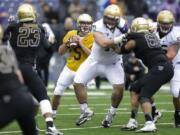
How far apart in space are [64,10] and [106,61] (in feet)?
31.9

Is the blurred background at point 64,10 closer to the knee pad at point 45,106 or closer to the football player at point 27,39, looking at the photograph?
the football player at point 27,39

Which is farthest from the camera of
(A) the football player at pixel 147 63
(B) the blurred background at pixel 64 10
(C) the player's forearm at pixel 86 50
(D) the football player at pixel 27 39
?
(B) the blurred background at pixel 64 10

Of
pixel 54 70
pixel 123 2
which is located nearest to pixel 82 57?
pixel 54 70

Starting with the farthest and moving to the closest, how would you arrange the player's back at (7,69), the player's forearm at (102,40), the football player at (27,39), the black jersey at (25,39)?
the player's forearm at (102,40), the black jersey at (25,39), the football player at (27,39), the player's back at (7,69)

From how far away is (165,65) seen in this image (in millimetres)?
9406

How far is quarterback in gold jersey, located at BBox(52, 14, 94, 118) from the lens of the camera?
10497 mm

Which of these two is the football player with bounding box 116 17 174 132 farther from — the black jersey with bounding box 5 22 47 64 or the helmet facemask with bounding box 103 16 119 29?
the black jersey with bounding box 5 22 47 64

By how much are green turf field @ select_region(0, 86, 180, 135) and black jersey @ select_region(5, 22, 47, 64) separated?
3.52 feet

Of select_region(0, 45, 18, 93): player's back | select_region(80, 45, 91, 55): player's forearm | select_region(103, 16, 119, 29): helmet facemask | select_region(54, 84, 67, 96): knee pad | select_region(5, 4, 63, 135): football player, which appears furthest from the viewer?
select_region(54, 84, 67, 96): knee pad

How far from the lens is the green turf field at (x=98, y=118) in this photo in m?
9.45

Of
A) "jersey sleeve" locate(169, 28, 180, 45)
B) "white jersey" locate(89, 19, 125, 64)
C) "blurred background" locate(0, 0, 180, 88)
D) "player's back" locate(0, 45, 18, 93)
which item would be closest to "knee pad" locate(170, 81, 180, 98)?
"jersey sleeve" locate(169, 28, 180, 45)

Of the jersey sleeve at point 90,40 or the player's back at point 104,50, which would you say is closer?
the player's back at point 104,50

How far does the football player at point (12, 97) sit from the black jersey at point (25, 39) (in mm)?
1965

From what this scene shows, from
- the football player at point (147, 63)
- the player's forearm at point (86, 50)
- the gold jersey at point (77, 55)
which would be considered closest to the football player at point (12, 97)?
the football player at point (147, 63)
